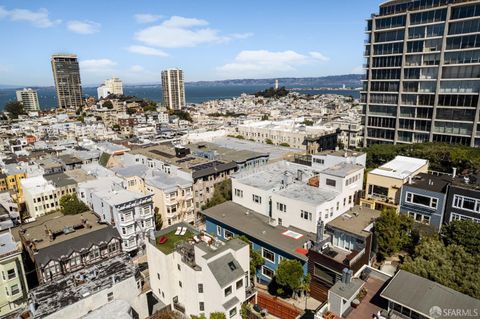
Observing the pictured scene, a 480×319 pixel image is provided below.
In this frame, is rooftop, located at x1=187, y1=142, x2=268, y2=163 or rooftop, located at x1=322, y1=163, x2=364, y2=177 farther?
rooftop, located at x1=187, y1=142, x2=268, y2=163

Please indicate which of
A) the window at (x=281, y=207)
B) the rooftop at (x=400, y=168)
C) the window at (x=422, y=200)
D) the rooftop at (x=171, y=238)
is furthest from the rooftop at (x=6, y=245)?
the window at (x=422, y=200)

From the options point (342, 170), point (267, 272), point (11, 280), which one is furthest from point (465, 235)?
point (11, 280)

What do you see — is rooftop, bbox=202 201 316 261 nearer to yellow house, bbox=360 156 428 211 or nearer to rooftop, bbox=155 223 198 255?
rooftop, bbox=155 223 198 255

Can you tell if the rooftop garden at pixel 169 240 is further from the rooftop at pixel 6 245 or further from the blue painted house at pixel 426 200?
the blue painted house at pixel 426 200

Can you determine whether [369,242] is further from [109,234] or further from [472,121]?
[472,121]

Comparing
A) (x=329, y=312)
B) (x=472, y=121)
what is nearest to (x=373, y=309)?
(x=329, y=312)

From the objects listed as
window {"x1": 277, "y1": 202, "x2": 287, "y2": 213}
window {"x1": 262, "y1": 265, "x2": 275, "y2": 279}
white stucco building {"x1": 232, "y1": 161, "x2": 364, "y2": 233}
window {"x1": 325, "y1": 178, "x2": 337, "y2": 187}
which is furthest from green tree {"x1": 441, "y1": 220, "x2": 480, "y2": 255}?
window {"x1": 262, "y1": 265, "x2": 275, "y2": 279}
